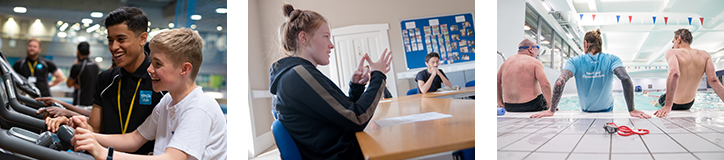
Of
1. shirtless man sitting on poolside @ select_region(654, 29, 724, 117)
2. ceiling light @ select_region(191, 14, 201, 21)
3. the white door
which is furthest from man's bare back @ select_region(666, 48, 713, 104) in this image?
ceiling light @ select_region(191, 14, 201, 21)

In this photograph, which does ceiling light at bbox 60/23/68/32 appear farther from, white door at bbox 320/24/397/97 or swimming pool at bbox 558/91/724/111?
swimming pool at bbox 558/91/724/111

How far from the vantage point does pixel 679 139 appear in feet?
6.79

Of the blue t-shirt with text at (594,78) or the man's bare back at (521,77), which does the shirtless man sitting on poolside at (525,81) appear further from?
the blue t-shirt with text at (594,78)

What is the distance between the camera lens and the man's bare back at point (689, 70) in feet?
9.29

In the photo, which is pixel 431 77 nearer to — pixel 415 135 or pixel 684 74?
pixel 415 135

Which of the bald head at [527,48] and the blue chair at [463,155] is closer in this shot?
the blue chair at [463,155]

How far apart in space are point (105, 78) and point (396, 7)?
136 cm

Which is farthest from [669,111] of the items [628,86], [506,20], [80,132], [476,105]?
[80,132]

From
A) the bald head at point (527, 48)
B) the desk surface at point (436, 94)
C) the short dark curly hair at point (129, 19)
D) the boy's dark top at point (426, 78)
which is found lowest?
the desk surface at point (436, 94)

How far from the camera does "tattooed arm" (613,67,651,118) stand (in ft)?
8.96

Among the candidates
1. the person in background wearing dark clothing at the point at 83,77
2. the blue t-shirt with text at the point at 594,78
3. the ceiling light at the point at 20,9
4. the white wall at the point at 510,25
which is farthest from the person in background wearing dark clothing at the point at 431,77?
the ceiling light at the point at 20,9

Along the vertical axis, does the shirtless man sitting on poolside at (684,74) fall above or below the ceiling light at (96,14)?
below

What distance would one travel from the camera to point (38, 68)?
9.29ft

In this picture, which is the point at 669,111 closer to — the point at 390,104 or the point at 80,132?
the point at 390,104
